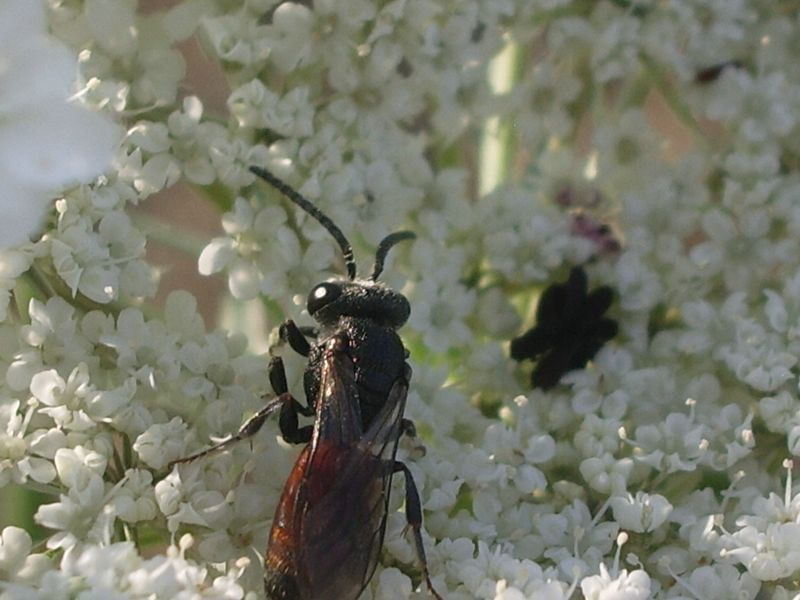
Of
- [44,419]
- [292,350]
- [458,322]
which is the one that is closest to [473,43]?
[458,322]

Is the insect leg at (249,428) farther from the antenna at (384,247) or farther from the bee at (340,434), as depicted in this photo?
the antenna at (384,247)

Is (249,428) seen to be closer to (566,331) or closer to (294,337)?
(294,337)

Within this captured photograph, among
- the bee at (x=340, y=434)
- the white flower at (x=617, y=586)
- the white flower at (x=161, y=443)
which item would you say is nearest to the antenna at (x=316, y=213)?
the bee at (x=340, y=434)

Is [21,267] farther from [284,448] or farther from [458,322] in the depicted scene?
[458,322]

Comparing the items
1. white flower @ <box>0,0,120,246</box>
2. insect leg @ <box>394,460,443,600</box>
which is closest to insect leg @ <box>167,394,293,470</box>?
insect leg @ <box>394,460,443,600</box>

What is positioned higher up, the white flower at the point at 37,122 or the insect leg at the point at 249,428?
the white flower at the point at 37,122

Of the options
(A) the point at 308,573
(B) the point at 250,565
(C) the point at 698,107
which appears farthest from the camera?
(C) the point at 698,107
